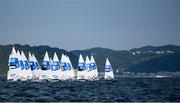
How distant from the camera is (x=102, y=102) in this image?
69.5 metres

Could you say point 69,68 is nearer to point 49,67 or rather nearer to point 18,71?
point 49,67

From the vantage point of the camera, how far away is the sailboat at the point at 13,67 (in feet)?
522

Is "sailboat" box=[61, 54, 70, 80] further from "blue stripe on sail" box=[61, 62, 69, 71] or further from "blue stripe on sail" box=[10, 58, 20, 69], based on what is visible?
"blue stripe on sail" box=[10, 58, 20, 69]

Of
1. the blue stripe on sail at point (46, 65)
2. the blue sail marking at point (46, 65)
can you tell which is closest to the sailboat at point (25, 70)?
the blue stripe on sail at point (46, 65)

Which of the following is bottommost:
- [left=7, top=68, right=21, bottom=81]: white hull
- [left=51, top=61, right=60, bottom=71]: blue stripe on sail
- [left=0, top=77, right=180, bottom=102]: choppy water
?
[left=0, top=77, right=180, bottom=102]: choppy water

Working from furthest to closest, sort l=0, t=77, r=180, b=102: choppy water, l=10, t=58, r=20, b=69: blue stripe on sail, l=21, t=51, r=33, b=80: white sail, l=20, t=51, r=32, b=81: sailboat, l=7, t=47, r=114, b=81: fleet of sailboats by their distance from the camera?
l=21, t=51, r=33, b=80: white sail → l=20, t=51, r=32, b=81: sailboat → l=7, t=47, r=114, b=81: fleet of sailboats → l=10, t=58, r=20, b=69: blue stripe on sail → l=0, t=77, r=180, b=102: choppy water

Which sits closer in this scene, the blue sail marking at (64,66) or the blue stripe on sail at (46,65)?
the blue stripe on sail at (46,65)

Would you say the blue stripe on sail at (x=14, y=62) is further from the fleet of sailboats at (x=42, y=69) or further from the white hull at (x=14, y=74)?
the white hull at (x=14, y=74)

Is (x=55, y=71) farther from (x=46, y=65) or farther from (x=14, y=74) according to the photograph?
(x=14, y=74)

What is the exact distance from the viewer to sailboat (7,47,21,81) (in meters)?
159

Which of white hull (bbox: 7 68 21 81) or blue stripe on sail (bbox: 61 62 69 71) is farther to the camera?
blue stripe on sail (bbox: 61 62 69 71)

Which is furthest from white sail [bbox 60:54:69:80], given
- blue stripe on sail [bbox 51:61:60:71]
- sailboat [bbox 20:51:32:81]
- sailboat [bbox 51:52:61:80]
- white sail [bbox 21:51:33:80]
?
sailboat [bbox 20:51:32:81]

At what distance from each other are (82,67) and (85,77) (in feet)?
12.0

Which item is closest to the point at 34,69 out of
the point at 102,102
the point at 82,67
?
the point at 82,67
